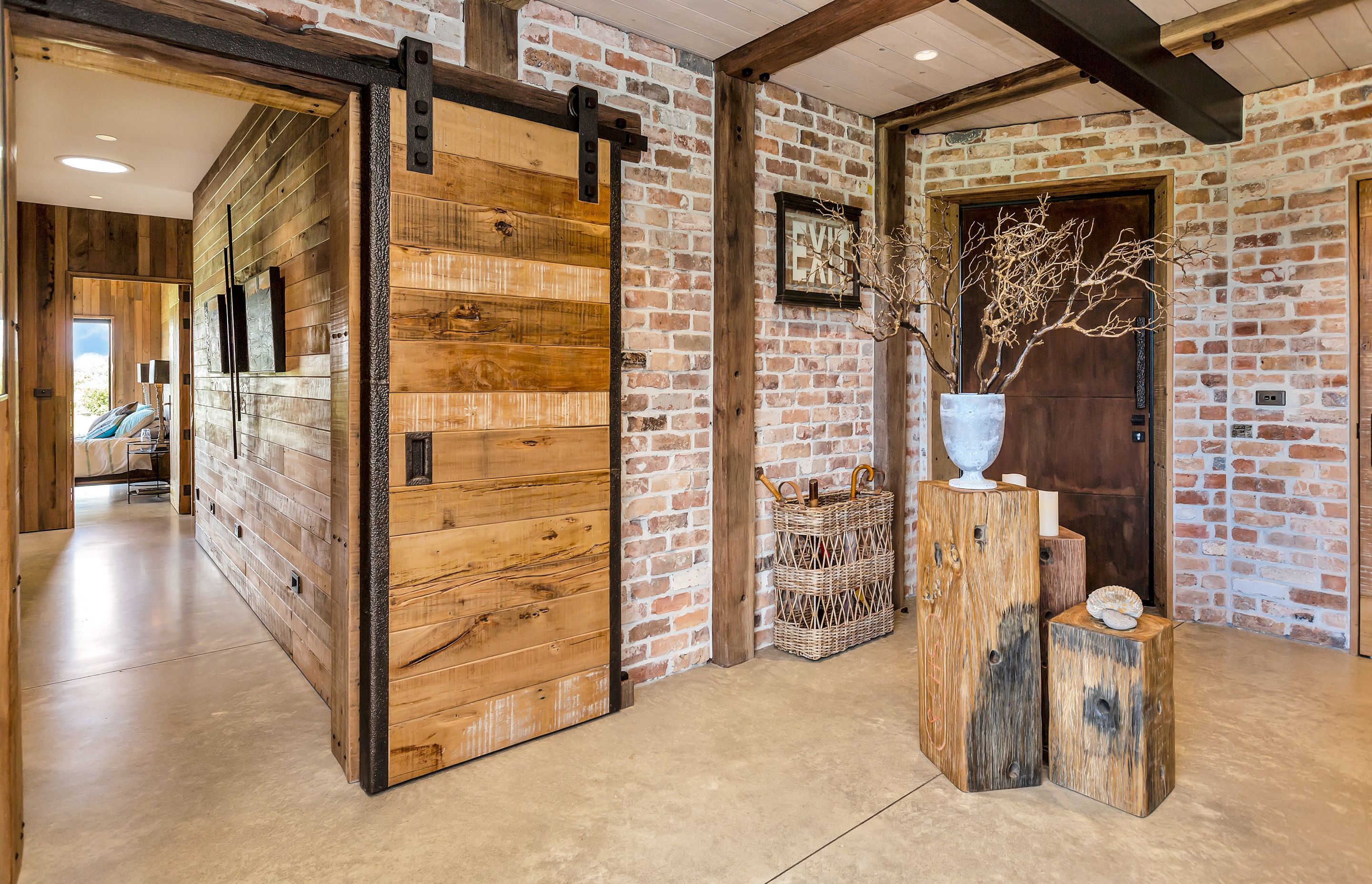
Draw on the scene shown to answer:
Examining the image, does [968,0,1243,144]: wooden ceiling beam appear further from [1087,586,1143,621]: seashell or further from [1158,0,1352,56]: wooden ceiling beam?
[1087,586,1143,621]: seashell

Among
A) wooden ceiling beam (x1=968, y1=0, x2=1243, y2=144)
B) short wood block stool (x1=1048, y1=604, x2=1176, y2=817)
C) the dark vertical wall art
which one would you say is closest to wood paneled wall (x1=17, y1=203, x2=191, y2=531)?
the dark vertical wall art

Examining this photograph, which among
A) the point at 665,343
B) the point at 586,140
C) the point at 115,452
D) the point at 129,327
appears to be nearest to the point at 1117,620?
the point at 665,343

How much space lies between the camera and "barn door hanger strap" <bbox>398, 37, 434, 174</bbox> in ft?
7.29

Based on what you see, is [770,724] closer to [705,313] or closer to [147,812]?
[705,313]

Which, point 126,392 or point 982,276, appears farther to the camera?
point 126,392

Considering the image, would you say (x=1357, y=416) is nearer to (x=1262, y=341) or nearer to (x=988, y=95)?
(x=1262, y=341)

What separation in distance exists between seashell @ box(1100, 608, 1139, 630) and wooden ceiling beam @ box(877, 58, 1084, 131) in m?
2.07

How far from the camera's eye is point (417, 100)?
7.34 feet

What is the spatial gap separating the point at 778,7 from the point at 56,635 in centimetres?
401

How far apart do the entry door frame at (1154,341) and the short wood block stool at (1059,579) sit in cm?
158

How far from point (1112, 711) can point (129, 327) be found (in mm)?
11802

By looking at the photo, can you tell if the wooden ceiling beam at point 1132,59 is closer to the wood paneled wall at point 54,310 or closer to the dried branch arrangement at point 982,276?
the dried branch arrangement at point 982,276

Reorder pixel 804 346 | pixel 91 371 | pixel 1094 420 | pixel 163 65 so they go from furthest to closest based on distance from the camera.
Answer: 1. pixel 91 371
2. pixel 1094 420
3. pixel 804 346
4. pixel 163 65

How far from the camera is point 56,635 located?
3.55 m
